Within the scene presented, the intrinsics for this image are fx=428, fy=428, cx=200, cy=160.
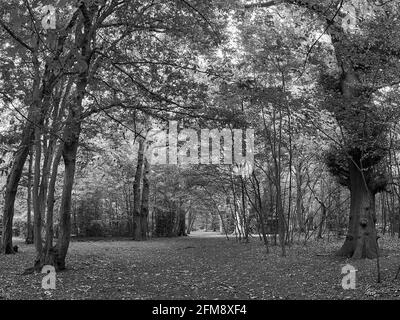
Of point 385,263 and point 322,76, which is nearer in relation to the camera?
point 385,263

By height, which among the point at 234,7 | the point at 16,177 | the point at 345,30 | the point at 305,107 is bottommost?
the point at 16,177

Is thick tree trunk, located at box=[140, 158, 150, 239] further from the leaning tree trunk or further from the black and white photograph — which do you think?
the leaning tree trunk

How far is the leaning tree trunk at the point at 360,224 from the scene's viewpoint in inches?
498

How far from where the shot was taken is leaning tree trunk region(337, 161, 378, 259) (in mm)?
12641

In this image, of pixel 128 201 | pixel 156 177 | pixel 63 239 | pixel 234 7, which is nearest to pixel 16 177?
pixel 63 239

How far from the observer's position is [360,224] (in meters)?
13.1

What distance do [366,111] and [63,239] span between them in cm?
745

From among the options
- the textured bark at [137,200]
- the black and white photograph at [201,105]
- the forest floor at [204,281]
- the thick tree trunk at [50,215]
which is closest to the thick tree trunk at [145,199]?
the textured bark at [137,200]

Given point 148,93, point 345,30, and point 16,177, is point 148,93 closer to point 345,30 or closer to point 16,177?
point 345,30

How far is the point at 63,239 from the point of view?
10039mm

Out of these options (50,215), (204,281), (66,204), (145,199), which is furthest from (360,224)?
(145,199)

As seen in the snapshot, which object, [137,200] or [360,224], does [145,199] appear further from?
[360,224]

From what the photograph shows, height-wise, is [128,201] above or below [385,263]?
above

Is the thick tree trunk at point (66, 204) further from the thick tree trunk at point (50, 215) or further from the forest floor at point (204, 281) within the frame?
the forest floor at point (204, 281)
